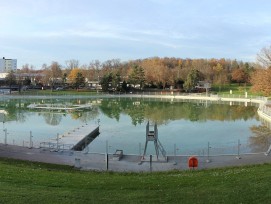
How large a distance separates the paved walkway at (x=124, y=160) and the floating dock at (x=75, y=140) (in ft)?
6.24

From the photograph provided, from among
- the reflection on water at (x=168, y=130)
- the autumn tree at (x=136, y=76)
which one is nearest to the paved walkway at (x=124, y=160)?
the reflection on water at (x=168, y=130)

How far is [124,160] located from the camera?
1627cm

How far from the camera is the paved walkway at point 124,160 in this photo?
14891 mm

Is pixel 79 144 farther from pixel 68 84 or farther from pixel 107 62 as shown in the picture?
pixel 107 62

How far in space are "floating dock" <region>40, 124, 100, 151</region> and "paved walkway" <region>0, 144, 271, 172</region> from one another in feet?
6.24

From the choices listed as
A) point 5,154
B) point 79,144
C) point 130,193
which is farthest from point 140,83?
point 130,193

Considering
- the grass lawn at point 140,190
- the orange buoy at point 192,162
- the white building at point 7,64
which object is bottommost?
the orange buoy at point 192,162

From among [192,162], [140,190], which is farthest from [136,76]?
[140,190]

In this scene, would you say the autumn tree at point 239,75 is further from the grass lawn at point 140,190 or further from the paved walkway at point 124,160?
the grass lawn at point 140,190

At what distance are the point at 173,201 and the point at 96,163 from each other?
9122 mm

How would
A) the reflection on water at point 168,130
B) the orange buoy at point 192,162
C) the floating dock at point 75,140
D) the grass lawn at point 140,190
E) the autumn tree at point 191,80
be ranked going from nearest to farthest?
the grass lawn at point 140,190 < the orange buoy at point 192,162 < the floating dock at point 75,140 < the reflection on water at point 168,130 < the autumn tree at point 191,80

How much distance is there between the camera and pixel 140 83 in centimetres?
8469

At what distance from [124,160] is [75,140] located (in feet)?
24.8

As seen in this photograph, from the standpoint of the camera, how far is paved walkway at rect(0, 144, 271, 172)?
1489cm
